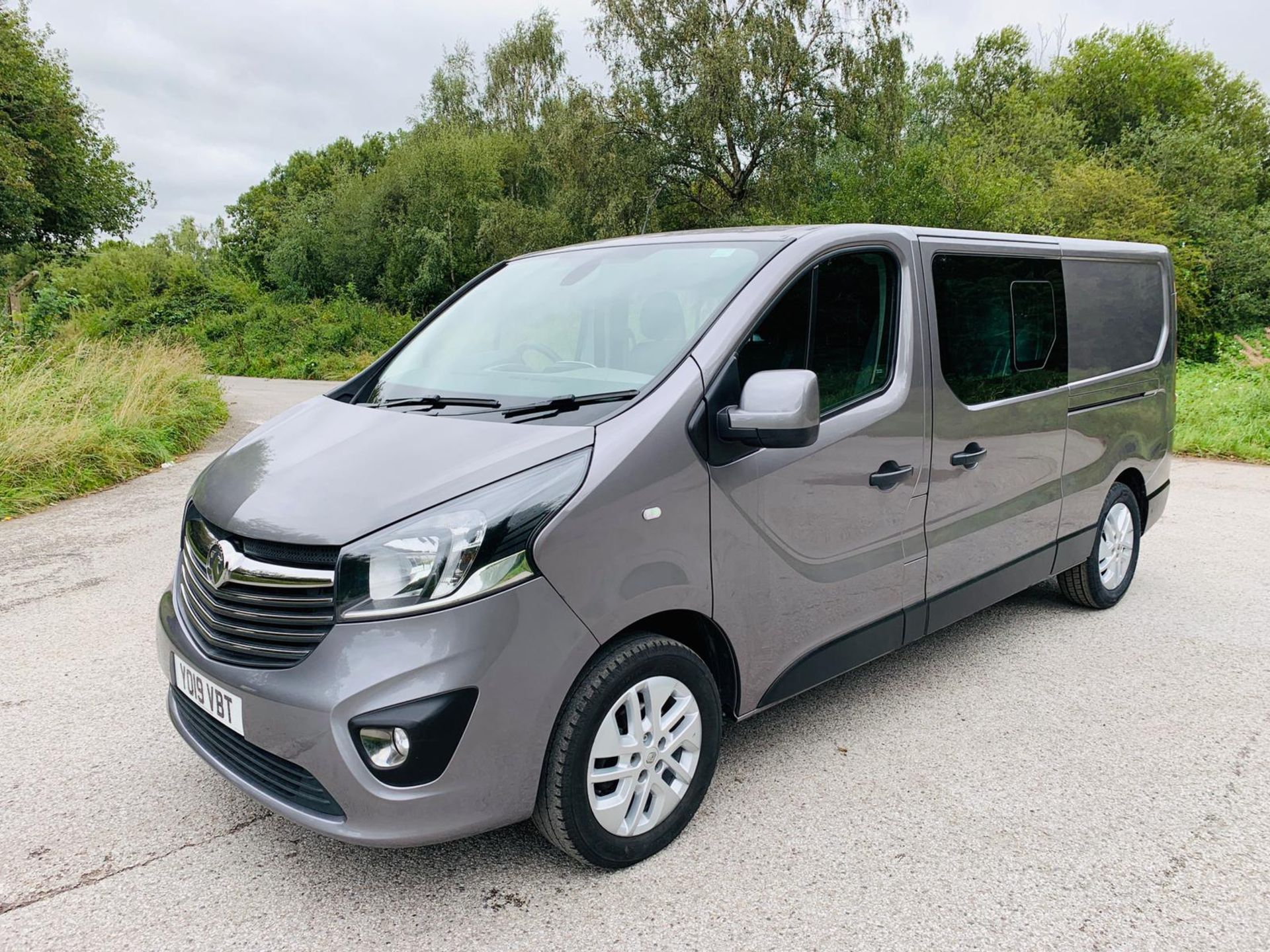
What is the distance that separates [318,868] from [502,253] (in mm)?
31686

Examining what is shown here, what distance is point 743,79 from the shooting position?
24.8 metres

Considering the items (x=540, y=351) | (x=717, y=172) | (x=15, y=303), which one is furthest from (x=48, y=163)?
(x=540, y=351)

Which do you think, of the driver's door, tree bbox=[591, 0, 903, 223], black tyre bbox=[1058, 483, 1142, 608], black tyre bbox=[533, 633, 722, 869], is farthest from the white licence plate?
tree bbox=[591, 0, 903, 223]

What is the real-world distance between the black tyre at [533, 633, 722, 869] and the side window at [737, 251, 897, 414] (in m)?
0.92

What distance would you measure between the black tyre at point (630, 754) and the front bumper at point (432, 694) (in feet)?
0.26

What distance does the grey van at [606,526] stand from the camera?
210 centimetres

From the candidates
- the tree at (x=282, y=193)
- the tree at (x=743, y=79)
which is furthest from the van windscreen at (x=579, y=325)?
the tree at (x=282, y=193)

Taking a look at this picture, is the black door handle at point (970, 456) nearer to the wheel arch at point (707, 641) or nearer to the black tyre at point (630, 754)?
the wheel arch at point (707, 641)

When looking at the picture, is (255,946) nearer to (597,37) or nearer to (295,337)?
(597,37)

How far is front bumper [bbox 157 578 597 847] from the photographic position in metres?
2.05

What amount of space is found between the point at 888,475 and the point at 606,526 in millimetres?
1246

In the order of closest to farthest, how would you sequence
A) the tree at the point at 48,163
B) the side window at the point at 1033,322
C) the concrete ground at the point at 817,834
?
the concrete ground at the point at 817,834 < the side window at the point at 1033,322 < the tree at the point at 48,163

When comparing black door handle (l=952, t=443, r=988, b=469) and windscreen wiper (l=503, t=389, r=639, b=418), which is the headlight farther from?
black door handle (l=952, t=443, r=988, b=469)

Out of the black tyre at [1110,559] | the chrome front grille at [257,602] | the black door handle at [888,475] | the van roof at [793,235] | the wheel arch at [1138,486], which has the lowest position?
the black tyre at [1110,559]
